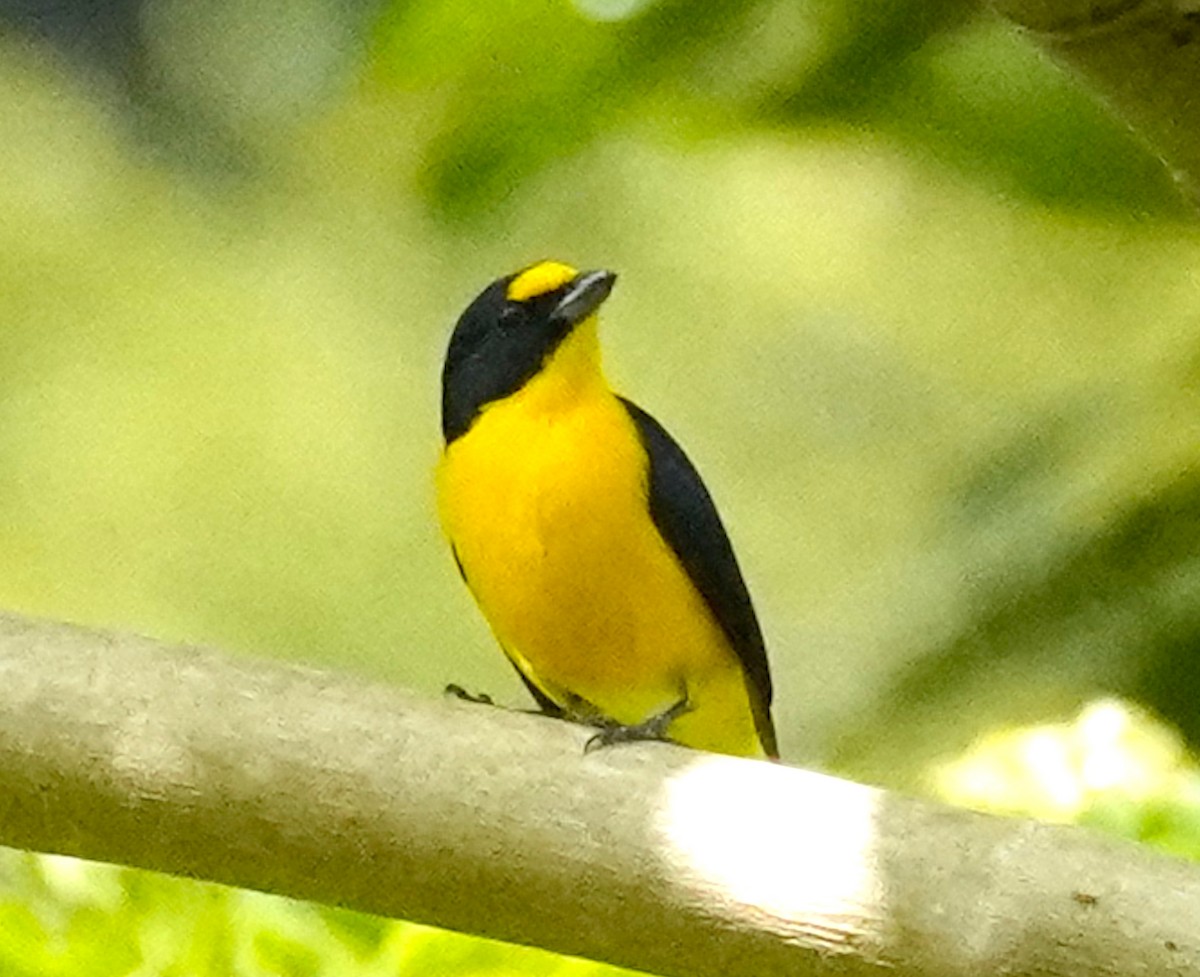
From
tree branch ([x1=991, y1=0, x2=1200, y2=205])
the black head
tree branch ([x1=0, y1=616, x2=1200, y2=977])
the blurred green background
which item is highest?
tree branch ([x1=991, y1=0, x2=1200, y2=205])

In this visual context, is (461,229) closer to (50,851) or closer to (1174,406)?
(1174,406)

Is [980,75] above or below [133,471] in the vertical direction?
above

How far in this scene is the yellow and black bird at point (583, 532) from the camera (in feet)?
3.82

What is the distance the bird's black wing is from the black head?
7cm

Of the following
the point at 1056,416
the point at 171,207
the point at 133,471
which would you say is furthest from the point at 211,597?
the point at 1056,416

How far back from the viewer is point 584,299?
4.06 feet

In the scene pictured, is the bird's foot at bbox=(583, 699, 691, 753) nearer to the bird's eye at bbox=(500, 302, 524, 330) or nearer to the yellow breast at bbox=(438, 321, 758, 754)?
the yellow breast at bbox=(438, 321, 758, 754)

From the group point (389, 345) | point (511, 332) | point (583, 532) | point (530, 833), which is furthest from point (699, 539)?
point (389, 345)

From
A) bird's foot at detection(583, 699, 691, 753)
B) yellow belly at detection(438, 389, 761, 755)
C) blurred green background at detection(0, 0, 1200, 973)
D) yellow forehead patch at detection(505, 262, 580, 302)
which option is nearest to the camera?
bird's foot at detection(583, 699, 691, 753)

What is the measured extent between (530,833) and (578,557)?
43 centimetres

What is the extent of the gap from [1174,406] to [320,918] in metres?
0.84

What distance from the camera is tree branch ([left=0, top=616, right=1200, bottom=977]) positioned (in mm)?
692

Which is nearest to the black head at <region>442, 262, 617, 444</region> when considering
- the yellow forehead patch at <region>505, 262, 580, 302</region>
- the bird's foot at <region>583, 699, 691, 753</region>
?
the yellow forehead patch at <region>505, 262, 580, 302</region>

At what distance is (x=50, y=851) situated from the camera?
2.57 feet
